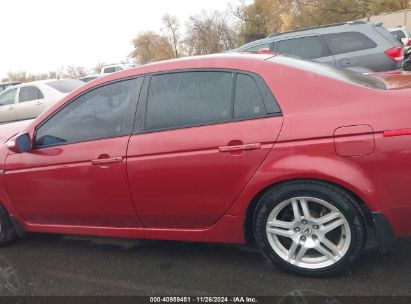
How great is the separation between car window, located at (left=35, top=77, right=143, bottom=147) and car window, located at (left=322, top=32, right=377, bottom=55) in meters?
5.35

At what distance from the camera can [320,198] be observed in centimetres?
266

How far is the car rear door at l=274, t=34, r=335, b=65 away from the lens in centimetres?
755

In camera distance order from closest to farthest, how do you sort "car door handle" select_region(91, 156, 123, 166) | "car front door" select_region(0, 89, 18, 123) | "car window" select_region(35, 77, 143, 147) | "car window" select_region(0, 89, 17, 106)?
"car door handle" select_region(91, 156, 123, 166)
"car window" select_region(35, 77, 143, 147)
"car front door" select_region(0, 89, 18, 123)
"car window" select_region(0, 89, 17, 106)

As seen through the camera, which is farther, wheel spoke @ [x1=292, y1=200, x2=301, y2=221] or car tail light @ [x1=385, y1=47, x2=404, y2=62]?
car tail light @ [x1=385, y1=47, x2=404, y2=62]

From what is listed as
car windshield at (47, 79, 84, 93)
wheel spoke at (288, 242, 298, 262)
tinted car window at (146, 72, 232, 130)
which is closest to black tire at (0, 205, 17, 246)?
tinted car window at (146, 72, 232, 130)

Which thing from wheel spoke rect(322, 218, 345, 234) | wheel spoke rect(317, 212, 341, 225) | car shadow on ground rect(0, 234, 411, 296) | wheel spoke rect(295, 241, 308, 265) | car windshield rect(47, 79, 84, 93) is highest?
car windshield rect(47, 79, 84, 93)

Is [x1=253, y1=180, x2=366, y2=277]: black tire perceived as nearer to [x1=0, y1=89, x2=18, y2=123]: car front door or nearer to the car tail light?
the car tail light

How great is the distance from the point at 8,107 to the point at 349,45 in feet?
32.0

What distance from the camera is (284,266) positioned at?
290 cm

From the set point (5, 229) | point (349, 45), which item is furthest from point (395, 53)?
point (5, 229)

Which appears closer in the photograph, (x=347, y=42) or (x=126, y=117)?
(x=126, y=117)

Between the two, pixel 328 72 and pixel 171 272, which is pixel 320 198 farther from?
pixel 171 272

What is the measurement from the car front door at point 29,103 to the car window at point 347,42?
7987mm

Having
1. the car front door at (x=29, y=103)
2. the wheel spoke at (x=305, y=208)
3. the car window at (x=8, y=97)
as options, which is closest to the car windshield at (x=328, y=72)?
the wheel spoke at (x=305, y=208)
